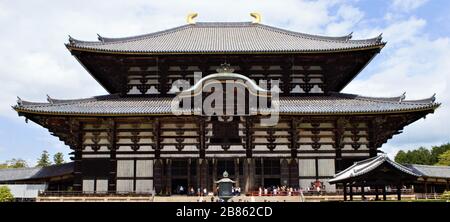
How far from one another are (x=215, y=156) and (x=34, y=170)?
17.6 metres

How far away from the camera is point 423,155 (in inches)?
3974

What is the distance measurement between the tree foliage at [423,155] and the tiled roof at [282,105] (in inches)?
2755

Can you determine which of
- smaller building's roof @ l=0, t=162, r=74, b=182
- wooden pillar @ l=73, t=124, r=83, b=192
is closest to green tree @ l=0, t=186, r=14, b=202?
smaller building's roof @ l=0, t=162, r=74, b=182

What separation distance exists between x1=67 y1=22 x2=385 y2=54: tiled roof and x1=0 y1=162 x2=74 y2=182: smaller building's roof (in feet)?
32.1

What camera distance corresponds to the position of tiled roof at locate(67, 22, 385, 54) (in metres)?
35.5

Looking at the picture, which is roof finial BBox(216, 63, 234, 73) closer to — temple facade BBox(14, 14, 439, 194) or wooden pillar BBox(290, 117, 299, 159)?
temple facade BBox(14, 14, 439, 194)

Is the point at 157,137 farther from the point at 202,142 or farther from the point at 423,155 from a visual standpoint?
the point at 423,155

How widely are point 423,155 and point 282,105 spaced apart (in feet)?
255

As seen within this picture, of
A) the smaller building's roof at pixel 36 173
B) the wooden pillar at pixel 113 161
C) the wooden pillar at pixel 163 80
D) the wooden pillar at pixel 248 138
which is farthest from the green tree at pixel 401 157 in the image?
the wooden pillar at pixel 113 161

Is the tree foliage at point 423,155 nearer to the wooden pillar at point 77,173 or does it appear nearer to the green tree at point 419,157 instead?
the green tree at point 419,157

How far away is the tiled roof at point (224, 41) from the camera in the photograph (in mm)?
35506

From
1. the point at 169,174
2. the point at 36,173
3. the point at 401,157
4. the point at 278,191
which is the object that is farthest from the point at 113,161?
the point at 401,157
